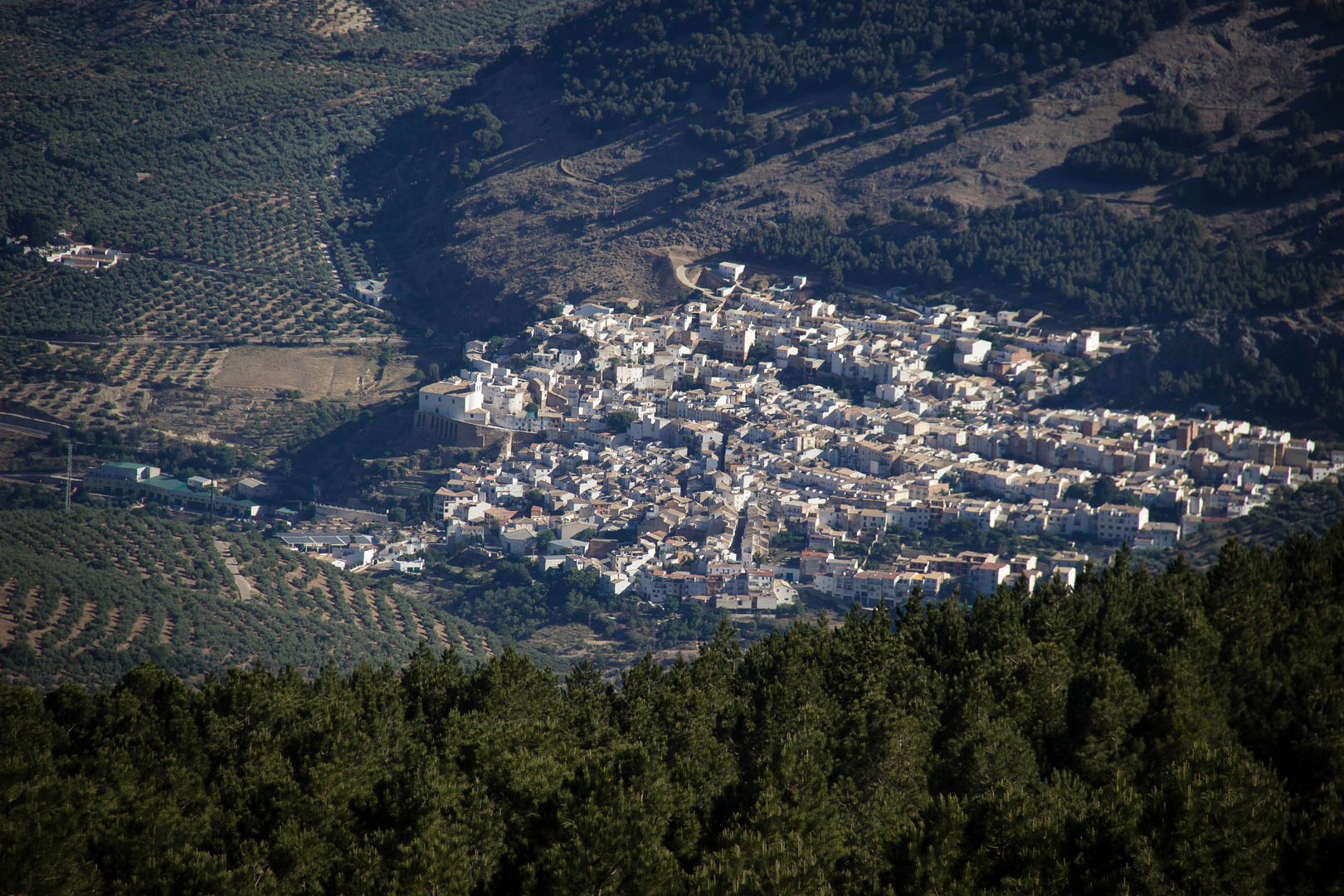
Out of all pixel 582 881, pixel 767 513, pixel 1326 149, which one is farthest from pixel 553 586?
pixel 1326 149

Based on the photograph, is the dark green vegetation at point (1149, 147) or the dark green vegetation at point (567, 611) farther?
the dark green vegetation at point (1149, 147)

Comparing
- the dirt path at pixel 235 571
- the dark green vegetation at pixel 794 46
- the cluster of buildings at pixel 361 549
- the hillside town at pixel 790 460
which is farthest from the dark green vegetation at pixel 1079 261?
the dirt path at pixel 235 571

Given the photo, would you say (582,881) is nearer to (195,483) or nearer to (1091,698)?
(1091,698)

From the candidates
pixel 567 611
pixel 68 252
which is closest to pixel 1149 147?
pixel 567 611

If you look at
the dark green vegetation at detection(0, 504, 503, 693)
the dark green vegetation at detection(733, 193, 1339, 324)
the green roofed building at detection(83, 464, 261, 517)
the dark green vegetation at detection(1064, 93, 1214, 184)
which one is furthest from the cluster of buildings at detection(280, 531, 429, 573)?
the dark green vegetation at detection(1064, 93, 1214, 184)

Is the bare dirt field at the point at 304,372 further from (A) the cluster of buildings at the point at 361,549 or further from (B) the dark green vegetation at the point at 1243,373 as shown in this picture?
(B) the dark green vegetation at the point at 1243,373

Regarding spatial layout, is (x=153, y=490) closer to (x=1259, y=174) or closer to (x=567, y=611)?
(x=567, y=611)

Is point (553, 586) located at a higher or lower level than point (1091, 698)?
lower
